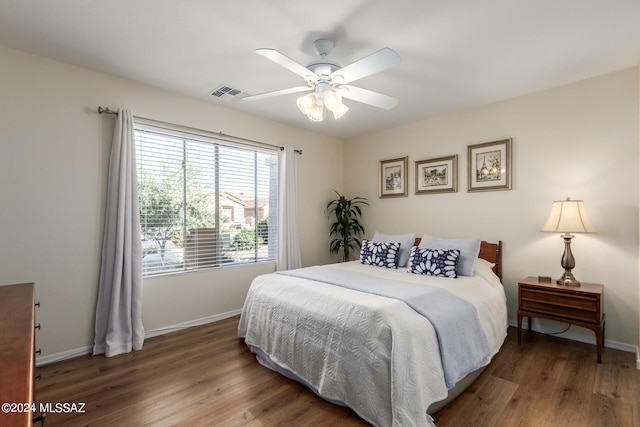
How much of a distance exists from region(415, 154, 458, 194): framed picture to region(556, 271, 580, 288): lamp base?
1465mm

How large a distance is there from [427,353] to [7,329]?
75.6 inches

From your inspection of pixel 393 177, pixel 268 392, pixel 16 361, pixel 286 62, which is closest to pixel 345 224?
pixel 393 177

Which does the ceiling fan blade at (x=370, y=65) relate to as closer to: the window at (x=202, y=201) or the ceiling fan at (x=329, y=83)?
the ceiling fan at (x=329, y=83)

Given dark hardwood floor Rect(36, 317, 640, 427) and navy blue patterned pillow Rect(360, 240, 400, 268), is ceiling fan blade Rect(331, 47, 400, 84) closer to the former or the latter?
navy blue patterned pillow Rect(360, 240, 400, 268)

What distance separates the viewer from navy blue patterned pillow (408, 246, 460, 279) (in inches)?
117

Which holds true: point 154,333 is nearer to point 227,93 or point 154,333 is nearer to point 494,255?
point 227,93

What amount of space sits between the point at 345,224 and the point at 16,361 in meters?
4.17

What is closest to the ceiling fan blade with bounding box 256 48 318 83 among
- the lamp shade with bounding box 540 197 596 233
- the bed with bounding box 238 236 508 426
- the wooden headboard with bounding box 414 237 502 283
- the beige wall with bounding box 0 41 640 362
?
the bed with bounding box 238 236 508 426

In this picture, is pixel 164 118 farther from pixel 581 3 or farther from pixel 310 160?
pixel 581 3

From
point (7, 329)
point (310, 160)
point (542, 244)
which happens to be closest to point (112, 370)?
point (7, 329)

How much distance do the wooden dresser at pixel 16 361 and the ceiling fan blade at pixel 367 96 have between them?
223 centimetres

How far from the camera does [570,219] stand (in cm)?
277

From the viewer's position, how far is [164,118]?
128 inches

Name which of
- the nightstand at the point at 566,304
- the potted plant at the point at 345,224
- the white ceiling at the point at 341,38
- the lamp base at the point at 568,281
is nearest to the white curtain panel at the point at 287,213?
the potted plant at the point at 345,224
